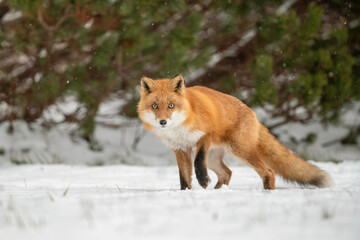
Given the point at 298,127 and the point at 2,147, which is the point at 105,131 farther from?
the point at 298,127

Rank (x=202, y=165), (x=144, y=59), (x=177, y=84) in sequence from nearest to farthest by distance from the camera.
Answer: (x=202, y=165) < (x=177, y=84) < (x=144, y=59)

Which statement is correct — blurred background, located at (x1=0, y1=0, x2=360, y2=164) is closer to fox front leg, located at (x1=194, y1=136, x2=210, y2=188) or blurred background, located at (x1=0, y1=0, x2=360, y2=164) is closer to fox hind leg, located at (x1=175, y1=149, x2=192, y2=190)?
fox hind leg, located at (x1=175, y1=149, x2=192, y2=190)

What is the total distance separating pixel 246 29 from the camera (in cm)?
705

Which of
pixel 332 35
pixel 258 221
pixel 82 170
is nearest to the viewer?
pixel 258 221

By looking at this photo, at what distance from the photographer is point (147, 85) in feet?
12.4

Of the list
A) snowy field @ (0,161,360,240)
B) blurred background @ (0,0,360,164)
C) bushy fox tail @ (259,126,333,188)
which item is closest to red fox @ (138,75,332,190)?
bushy fox tail @ (259,126,333,188)

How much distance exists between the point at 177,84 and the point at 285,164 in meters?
1.35

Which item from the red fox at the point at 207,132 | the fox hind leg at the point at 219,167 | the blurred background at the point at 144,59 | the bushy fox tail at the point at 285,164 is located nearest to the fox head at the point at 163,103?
the red fox at the point at 207,132

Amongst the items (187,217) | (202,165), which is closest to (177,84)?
(202,165)

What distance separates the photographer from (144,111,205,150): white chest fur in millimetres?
3517

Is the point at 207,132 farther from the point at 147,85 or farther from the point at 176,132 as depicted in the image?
the point at 147,85

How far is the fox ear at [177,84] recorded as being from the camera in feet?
12.1

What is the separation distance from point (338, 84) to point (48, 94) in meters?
4.51

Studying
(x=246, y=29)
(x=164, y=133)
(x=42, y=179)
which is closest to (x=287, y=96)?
(x=246, y=29)
